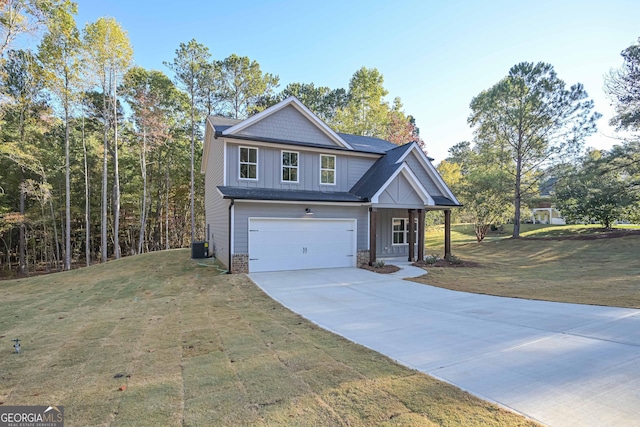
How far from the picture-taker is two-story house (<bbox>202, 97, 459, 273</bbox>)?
1164 centimetres

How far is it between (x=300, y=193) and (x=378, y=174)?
12.4 feet

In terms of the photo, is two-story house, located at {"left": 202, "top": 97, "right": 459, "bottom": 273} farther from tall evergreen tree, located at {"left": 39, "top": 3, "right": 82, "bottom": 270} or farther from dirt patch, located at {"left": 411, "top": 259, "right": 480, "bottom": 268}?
A: tall evergreen tree, located at {"left": 39, "top": 3, "right": 82, "bottom": 270}

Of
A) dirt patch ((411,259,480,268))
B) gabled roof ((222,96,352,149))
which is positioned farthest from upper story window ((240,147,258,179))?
dirt patch ((411,259,480,268))

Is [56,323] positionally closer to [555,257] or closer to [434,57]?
[434,57]

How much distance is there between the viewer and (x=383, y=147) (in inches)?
663

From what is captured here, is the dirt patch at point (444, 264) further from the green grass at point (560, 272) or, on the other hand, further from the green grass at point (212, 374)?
the green grass at point (212, 374)

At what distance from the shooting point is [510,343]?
4551 mm

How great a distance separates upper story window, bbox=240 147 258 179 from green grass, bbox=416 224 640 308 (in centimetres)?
770

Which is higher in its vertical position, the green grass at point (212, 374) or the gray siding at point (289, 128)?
the gray siding at point (289, 128)

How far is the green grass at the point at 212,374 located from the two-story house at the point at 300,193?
504 cm

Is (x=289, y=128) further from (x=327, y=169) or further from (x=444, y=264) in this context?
(x=444, y=264)

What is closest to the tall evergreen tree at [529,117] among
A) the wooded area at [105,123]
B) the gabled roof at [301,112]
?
the wooded area at [105,123]

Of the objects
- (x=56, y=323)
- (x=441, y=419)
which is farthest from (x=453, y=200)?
(x=56, y=323)

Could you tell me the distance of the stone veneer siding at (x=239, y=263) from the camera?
11.2 m
